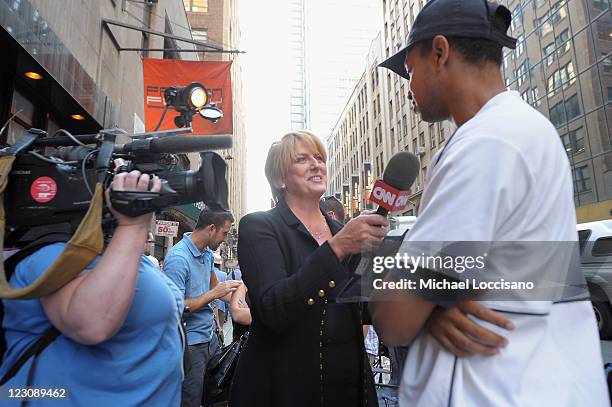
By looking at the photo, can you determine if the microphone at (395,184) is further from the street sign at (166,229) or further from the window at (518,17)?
the window at (518,17)

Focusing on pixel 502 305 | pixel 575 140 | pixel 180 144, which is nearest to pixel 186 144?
pixel 180 144

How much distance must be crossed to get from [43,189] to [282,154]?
3.82ft

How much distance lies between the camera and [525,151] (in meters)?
0.93

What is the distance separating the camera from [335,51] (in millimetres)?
134875

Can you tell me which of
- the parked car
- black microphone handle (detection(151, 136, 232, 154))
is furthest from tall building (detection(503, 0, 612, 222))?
black microphone handle (detection(151, 136, 232, 154))

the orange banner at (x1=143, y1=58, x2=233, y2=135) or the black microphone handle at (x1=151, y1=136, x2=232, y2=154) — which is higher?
the orange banner at (x1=143, y1=58, x2=233, y2=135)

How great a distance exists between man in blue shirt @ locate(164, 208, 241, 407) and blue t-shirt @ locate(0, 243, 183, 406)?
250 cm

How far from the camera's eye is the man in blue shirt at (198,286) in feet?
13.5

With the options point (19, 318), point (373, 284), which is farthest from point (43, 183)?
point (373, 284)

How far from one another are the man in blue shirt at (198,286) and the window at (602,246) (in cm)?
761

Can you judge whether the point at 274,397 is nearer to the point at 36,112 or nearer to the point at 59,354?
the point at 59,354

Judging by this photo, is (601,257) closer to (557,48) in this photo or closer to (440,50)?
(440,50)

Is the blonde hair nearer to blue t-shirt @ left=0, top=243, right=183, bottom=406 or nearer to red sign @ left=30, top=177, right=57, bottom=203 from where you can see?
blue t-shirt @ left=0, top=243, right=183, bottom=406

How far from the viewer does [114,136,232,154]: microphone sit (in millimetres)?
1443
